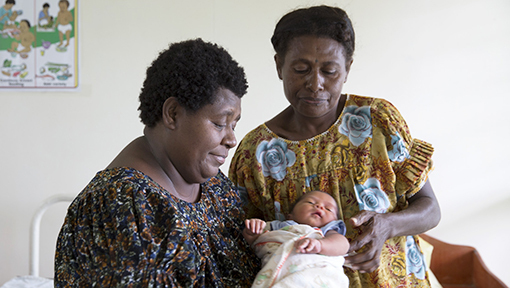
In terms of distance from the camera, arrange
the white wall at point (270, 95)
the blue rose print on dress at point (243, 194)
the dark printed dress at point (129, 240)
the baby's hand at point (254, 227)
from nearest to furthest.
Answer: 1. the dark printed dress at point (129, 240)
2. the baby's hand at point (254, 227)
3. the blue rose print on dress at point (243, 194)
4. the white wall at point (270, 95)

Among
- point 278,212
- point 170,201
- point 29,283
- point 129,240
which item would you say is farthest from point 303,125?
point 29,283

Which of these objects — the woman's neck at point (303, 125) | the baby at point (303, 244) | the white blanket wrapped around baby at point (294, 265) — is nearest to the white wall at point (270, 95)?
the woman's neck at point (303, 125)

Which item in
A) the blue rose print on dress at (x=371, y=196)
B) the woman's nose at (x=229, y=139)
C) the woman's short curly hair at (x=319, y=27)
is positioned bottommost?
the blue rose print on dress at (x=371, y=196)

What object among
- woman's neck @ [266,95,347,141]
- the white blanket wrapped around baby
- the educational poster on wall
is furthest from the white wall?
the white blanket wrapped around baby

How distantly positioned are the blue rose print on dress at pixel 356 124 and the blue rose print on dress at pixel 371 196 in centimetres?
14

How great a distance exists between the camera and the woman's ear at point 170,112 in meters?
1.27

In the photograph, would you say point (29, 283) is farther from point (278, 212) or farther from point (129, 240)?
point (129, 240)

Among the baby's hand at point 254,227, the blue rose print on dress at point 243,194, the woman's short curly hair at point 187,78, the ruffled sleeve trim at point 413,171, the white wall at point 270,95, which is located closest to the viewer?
the woman's short curly hair at point 187,78

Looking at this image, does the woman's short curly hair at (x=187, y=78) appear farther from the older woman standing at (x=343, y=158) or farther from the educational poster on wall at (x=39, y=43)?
the educational poster on wall at (x=39, y=43)

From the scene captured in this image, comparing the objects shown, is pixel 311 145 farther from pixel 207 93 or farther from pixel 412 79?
pixel 412 79

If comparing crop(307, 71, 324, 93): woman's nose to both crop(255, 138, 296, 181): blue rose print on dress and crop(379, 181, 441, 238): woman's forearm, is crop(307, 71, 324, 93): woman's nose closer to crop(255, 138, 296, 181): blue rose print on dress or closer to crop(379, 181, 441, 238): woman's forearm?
crop(255, 138, 296, 181): blue rose print on dress

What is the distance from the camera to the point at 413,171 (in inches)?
62.9

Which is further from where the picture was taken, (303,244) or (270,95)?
(270,95)

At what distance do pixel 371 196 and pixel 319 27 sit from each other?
1.95ft
